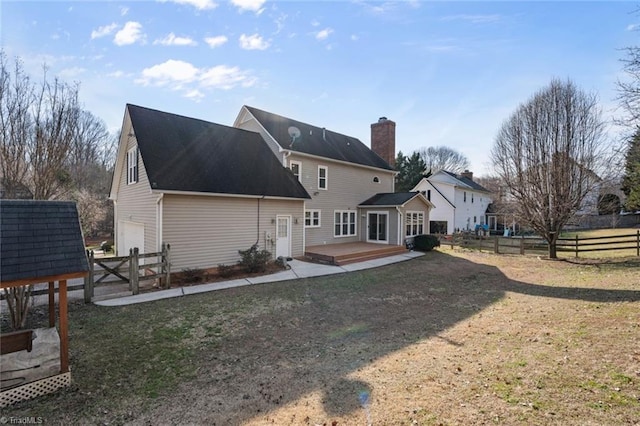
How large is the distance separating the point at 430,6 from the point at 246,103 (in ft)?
41.5

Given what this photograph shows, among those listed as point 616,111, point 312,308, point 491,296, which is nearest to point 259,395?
point 312,308

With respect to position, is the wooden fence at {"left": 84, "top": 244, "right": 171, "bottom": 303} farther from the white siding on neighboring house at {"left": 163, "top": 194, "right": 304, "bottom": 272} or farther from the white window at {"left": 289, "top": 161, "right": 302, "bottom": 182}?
the white window at {"left": 289, "top": 161, "right": 302, "bottom": 182}

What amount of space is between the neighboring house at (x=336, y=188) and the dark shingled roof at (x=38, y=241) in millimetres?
12748

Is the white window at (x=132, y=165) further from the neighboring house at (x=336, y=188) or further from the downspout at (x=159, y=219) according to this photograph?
the neighboring house at (x=336, y=188)

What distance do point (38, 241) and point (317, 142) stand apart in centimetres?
1754

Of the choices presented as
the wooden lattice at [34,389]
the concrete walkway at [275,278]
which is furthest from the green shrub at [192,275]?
the wooden lattice at [34,389]

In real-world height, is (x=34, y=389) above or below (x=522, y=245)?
below

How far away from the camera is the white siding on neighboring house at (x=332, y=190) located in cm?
1809

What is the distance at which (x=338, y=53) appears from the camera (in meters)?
13.4

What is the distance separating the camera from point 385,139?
25.5m

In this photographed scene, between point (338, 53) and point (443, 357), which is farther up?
point (338, 53)

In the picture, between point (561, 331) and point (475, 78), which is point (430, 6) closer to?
point (475, 78)

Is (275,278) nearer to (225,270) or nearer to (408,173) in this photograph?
(225,270)

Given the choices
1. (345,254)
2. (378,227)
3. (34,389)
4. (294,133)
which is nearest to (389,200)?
(378,227)
